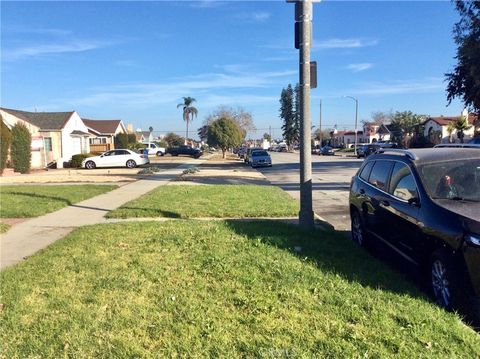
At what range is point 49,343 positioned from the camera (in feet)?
12.2

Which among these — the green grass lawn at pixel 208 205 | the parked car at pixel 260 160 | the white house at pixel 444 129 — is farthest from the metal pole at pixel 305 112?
the white house at pixel 444 129

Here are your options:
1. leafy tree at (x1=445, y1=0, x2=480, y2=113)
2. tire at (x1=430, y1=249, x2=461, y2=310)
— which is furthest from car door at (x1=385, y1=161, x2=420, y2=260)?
leafy tree at (x1=445, y1=0, x2=480, y2=113)

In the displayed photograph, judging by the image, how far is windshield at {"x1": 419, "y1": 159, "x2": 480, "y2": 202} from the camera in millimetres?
5062

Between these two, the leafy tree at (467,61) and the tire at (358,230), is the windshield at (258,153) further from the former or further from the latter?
the tire at (358,230)

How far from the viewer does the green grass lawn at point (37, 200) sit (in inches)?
423

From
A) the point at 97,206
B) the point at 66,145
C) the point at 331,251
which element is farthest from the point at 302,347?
the point at 66,145

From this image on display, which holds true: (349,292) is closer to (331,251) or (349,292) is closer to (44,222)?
(331,251)

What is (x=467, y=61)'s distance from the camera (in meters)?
24.0

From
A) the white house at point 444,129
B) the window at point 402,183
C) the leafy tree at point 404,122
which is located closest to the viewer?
the window at point 402,183

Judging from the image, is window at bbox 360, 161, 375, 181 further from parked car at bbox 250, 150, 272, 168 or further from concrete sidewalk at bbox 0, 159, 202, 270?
parked car at bbox 250, 150, 272, 168

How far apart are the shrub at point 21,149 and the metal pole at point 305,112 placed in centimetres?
→ 2509

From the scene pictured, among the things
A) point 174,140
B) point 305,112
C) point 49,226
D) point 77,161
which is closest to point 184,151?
point 77,161

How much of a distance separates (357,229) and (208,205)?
512 centimetres

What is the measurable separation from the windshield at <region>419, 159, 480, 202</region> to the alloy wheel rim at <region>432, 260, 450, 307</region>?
80cm
